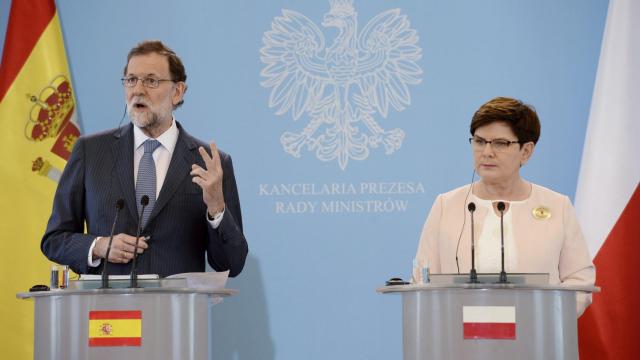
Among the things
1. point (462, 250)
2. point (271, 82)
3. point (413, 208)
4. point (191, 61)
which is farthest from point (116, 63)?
point (462, 250)

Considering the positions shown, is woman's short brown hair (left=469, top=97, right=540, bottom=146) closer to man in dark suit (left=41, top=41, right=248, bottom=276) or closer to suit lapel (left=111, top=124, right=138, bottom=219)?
man in dark suit (left=41, top=41, right=248, bottom=276)

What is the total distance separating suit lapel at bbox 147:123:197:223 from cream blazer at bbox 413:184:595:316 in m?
0.96

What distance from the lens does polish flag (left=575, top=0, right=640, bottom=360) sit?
4391 millimetres

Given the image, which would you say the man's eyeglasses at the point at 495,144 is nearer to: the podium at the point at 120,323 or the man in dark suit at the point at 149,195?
the man in dark suit at the point at 149,195

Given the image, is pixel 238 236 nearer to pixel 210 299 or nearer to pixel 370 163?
pixel 210 299

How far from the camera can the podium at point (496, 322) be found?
2.53 m

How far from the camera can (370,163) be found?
188 inches

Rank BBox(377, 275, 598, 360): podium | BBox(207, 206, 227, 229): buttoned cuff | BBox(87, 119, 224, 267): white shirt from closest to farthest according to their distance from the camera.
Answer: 1. BBox(377, 275, 598, 360): podium
2. BBox(207, 206, 227, 229): buttoned cuff
3. BBox(87, 119, 224, 267): white shirt

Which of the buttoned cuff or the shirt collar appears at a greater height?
the shirt collar

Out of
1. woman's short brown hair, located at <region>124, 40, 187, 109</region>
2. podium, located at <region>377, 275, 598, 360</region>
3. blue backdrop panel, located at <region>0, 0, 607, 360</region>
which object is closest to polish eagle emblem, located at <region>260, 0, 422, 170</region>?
blue backdrop panel, located at <region>0, 0, 607, 360</region>

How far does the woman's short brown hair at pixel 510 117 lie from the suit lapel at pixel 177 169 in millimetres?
1099

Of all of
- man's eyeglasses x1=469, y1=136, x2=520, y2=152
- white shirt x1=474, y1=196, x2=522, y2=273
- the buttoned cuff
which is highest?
man's eyeglasses x1=469, y1=136, x2=520, y2=152

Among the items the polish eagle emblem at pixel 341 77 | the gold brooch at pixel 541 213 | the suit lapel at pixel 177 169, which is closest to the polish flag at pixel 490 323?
the gold brooch at pixel 541 213

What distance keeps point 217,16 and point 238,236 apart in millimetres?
2071
